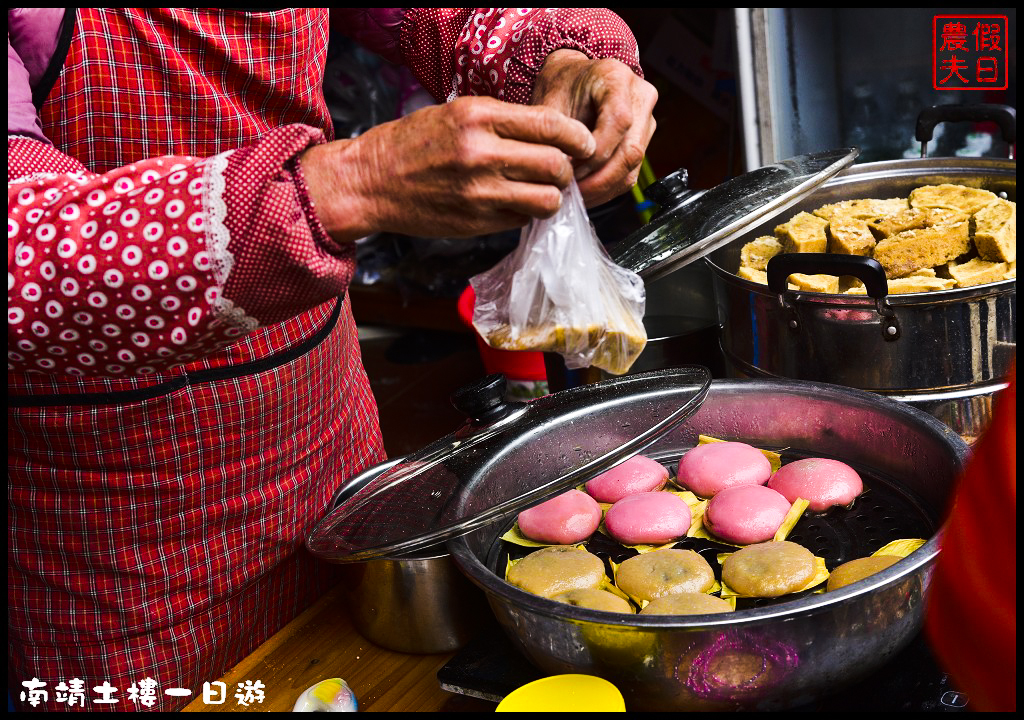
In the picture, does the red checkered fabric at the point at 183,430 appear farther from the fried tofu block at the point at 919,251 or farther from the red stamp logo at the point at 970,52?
the red stamp logo at the point at 970,52

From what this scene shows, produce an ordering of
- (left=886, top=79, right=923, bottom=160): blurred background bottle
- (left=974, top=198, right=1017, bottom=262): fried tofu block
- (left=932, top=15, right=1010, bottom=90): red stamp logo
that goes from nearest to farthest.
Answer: (left=974, top=198, right=1017, bottom=262): fried tofu block, (left=932, top=15, right=1010, bottom=90): red stamp logo, (left=886, top=79, right=923, bottom=160): blurred background bottle

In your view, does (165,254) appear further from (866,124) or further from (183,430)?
(866,124)

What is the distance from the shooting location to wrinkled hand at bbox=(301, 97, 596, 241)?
93 cm

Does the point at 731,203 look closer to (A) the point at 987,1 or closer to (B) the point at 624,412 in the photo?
(B) the point at 624,412

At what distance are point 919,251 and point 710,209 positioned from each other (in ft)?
1.43

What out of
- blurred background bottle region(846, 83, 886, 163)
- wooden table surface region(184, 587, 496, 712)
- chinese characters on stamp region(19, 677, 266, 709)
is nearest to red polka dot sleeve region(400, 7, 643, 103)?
wooden table surface region(184, 587, 496, 712)

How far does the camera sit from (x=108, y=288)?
0.92 m

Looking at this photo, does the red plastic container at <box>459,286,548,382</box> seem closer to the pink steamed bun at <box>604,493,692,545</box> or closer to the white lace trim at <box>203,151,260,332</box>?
the pink steamed bun at <box>604,493,692,545</box>

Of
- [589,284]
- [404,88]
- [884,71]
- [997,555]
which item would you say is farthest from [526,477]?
[404,88]

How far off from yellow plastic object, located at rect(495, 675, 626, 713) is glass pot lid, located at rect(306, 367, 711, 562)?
0.60ft

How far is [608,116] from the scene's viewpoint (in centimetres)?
117

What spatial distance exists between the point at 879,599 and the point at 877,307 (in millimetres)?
587

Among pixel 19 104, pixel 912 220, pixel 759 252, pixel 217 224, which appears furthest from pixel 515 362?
pixel 217 224

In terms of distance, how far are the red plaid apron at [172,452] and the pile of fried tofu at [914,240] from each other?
0.86 m
